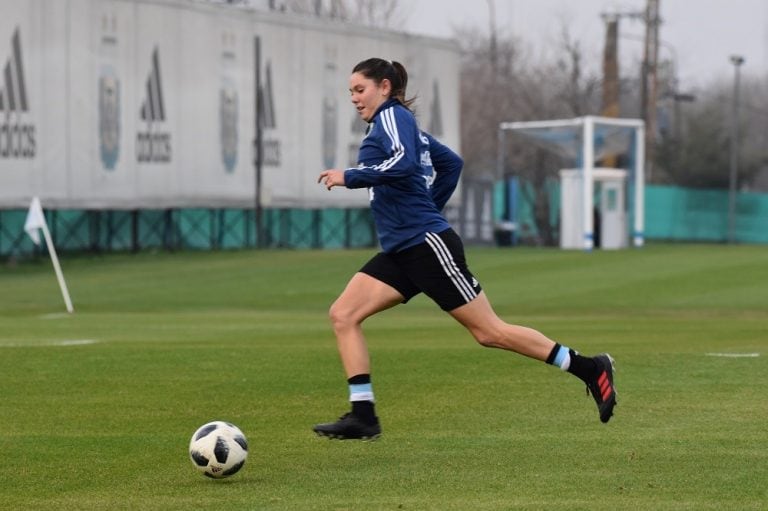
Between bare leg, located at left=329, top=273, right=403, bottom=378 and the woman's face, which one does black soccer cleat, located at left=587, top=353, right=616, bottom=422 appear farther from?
the woman's face

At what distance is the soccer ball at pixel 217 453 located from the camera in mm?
7961

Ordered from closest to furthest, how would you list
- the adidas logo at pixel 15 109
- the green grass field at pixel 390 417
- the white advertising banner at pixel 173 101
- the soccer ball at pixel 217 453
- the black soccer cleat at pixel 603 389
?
the green grass field at pixel 390 417 < the soccer ball at pixel 217 453 < the black soccer cleat at pixel 603 389 < the adidas logo at pixel 15 109 < the white advertising banner at pixel 173 101

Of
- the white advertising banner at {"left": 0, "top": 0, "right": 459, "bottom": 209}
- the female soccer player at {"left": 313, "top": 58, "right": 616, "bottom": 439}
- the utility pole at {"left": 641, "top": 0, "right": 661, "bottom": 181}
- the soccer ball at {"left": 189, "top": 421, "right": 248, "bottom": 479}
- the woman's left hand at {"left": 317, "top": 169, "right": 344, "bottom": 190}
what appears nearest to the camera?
the soccer ball at {"left": 189, "top": 421, "right": 248, "bottom": 479}

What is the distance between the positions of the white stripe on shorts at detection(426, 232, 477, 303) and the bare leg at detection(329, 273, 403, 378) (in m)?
0.33

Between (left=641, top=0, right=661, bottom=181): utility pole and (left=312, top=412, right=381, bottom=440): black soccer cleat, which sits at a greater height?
(left=641, top=0, right=661, bottom=181): utility pole

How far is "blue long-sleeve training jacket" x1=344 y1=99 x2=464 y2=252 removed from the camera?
887 centimetres

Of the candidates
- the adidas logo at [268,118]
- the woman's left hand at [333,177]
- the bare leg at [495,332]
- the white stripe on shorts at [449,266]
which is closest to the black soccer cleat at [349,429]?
the bare leg at [495,332]

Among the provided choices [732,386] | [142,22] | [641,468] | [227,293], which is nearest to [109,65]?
[142,22]

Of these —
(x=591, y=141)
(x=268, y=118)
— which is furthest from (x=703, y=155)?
(x=268, y=118)

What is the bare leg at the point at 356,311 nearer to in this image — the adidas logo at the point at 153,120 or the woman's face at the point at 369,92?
the woman's face at the point at 369,92

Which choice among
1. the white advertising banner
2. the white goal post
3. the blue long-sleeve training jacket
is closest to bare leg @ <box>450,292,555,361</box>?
the blue long-sleeve training jacket

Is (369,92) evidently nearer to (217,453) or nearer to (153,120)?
(217,453)

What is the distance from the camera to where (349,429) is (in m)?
9.09

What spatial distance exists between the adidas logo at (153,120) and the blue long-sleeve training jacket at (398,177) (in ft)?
100
